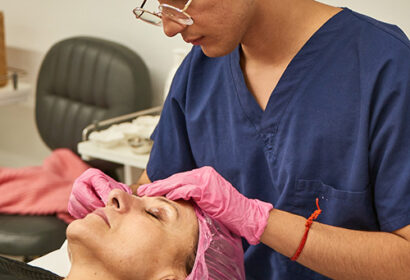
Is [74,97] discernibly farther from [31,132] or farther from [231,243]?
[231,243]

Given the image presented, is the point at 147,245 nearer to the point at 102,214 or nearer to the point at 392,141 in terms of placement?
the point at 102,214

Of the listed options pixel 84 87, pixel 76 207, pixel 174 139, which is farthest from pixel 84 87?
pixel 76 207

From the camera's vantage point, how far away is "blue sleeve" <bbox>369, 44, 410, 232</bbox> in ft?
3.65

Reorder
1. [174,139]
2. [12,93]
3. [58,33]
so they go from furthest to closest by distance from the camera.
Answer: [58,33], [12,93], [174,139]

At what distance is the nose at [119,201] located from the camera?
3.89 ft

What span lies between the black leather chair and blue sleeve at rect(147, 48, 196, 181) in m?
1.25

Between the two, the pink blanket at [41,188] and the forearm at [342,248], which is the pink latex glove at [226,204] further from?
the pink blanket at [41,188]

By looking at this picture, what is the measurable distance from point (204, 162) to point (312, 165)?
309mm

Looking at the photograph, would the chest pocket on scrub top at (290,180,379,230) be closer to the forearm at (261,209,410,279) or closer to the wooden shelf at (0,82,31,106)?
the forearm at (261,209,410,279)

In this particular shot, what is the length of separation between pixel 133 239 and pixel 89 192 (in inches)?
9.1

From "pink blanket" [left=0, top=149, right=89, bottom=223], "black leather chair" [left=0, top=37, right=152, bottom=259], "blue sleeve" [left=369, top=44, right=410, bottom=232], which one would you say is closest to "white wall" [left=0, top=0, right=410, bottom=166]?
"black leather chair" [left=0, top=37, right=152, bottom=259]

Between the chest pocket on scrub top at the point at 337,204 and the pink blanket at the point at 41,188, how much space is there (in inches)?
51.6

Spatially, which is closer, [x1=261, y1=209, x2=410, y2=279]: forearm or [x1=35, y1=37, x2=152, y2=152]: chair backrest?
[x1=261, y1=209, x2=410, y2=279]: forearm

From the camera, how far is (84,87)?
2.91 m
